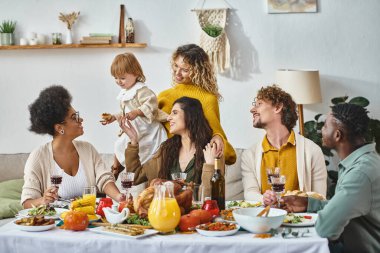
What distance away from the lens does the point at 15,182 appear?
15.7ft

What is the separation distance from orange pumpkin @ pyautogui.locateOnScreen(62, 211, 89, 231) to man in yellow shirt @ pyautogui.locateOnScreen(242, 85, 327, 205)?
1211 millimetres

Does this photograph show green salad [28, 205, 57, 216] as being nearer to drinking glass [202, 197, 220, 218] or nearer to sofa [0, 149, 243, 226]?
drinking glass [202, 197, 220, 218]

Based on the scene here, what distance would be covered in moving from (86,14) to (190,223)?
3341 mm

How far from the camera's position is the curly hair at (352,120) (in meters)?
2.59

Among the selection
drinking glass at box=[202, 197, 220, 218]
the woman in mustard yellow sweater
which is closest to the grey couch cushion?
the woman in mustard yellow sweater

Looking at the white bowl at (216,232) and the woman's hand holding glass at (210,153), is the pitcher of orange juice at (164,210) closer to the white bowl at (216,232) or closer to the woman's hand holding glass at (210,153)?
the white bowl at (216,232)

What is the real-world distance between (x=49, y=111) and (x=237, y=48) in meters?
2.35

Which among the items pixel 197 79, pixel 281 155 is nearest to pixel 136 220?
pixel 281 155

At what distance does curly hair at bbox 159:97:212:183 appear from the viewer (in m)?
3.51

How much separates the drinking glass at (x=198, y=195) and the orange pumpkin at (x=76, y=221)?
1.92 ft

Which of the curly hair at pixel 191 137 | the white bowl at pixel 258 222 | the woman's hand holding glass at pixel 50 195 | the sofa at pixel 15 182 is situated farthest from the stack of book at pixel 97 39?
the white bowl at pixel 258 222

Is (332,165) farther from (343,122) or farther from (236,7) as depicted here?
(343,122)

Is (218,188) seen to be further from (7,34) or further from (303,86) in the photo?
(7,34)

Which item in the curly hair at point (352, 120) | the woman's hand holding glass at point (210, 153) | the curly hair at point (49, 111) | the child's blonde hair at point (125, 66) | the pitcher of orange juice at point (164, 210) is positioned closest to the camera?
the pitcher of orange juice at point (164, 210)
